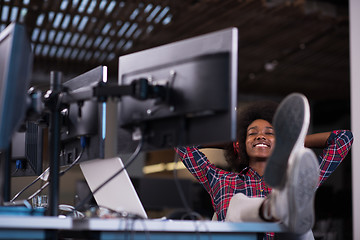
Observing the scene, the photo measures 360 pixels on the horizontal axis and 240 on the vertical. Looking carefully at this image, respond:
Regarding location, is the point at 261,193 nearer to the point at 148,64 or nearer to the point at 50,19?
the point at 148,64

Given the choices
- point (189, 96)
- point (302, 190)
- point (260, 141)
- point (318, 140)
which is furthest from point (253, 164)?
point (189, 96)

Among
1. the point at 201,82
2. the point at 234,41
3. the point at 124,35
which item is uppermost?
the point at 124,35

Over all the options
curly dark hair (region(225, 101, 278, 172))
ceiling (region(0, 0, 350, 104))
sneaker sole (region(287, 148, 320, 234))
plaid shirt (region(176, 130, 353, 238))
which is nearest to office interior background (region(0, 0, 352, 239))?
ceiling (region(0, 0, 350, 104))

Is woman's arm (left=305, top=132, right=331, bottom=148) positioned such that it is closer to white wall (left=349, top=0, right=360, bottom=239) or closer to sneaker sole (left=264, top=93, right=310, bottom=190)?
sneaker sole (left=264, top=93, right=310, bottom=190)

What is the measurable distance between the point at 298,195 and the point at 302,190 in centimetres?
2

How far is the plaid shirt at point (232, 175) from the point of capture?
8.30 ft

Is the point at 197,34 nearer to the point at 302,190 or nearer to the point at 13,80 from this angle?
the point at 302,190

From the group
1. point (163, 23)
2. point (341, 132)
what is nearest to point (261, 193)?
point (341, 132)

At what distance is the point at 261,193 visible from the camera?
2.54 meters

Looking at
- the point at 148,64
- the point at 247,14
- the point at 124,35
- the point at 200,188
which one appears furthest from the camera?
the point at 200,188

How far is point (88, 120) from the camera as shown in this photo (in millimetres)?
1823

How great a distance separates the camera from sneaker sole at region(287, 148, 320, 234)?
1.61m

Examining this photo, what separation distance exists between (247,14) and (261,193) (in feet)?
11.9

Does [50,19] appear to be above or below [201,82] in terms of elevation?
above
